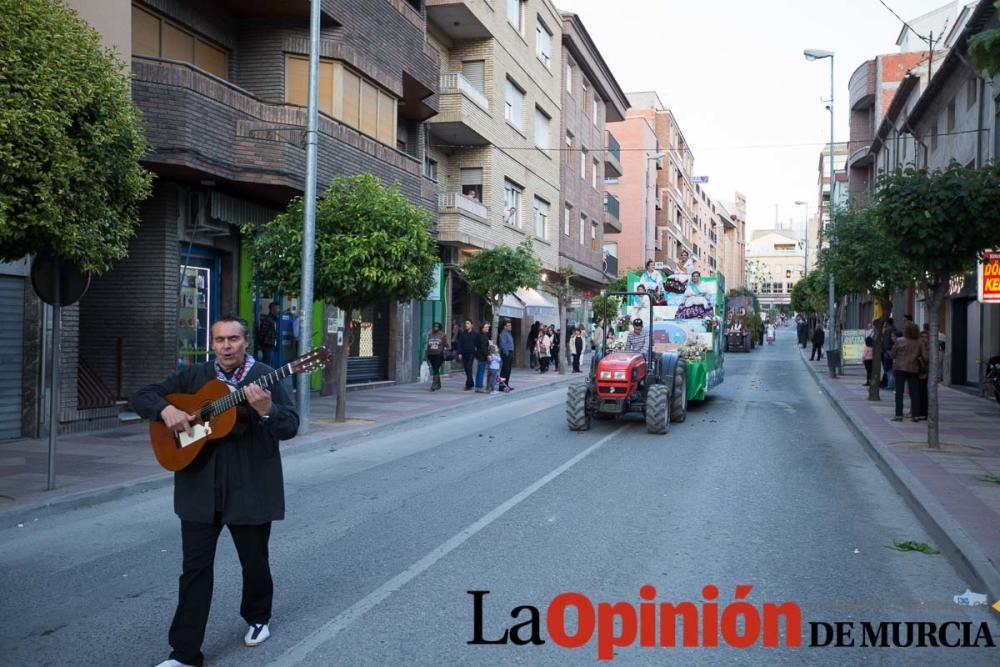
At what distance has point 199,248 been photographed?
16.3 meters

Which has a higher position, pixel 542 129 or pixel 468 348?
pixel 542 129

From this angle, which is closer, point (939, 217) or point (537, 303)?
point (939, 217)

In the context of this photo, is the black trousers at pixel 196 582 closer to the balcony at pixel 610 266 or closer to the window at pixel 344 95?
the window at pixel 344 95

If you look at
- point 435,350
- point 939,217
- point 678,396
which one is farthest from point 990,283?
point 435,350

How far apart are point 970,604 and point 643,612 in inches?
80.4

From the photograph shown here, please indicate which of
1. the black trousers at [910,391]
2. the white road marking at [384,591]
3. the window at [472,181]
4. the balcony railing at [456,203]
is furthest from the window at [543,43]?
the white road marking at [384,591]

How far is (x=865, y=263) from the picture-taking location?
20375 mm

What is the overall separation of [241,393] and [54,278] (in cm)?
566

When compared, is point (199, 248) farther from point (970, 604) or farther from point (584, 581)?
point (970, 604)

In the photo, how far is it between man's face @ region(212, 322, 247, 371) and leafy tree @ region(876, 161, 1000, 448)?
9.79 metres

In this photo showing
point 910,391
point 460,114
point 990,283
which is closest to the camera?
point 910,391

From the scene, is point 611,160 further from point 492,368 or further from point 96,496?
point 96,496

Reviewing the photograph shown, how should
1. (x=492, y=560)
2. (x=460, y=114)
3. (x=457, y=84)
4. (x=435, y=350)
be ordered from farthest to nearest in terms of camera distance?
1. (x=457, y=84)
2. (x=460, y=114)
3. (x=435, y=350)
4. (x=492, y=560)

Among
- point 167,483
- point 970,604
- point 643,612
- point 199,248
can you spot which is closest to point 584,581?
point 643,612
